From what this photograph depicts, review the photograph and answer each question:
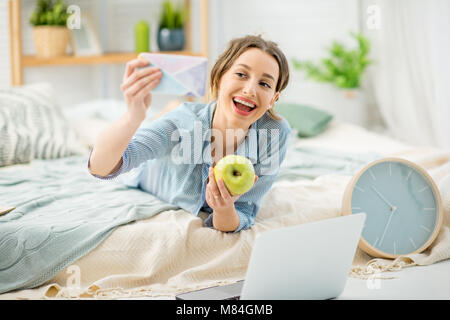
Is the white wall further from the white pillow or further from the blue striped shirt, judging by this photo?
the blue striped shirt

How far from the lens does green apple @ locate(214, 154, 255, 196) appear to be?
1.27 meters

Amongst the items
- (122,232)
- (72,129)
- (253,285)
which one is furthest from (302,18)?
(253,285)

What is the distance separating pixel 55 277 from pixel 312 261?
612 millimetres

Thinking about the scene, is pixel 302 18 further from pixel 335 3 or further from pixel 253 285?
pixel 253 285

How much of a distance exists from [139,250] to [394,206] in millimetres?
698

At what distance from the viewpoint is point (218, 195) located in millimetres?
1345

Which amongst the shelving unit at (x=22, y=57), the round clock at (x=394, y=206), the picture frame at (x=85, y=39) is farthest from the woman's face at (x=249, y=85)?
the picture frame at (x=85, y=39)

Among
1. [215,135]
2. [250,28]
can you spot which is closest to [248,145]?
[215,135]

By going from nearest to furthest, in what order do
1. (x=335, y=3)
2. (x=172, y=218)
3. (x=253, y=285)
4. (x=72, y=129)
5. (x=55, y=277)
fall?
(x=253, y=285) → (x=55, y=277) → (x=172, y=218) → (x=72, y=129) → (x=335, y=3)

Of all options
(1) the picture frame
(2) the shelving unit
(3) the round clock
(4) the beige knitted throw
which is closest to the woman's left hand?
(4) the beige knitted throw

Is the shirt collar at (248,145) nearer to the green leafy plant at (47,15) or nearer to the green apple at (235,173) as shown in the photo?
the green apple at (235,173)

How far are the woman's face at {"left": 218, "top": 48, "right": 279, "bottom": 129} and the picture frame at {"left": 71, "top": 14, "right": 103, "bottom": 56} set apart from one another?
7.17 ft

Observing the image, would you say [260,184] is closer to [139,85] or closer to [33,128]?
[139,85]

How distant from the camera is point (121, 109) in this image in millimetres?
2895
